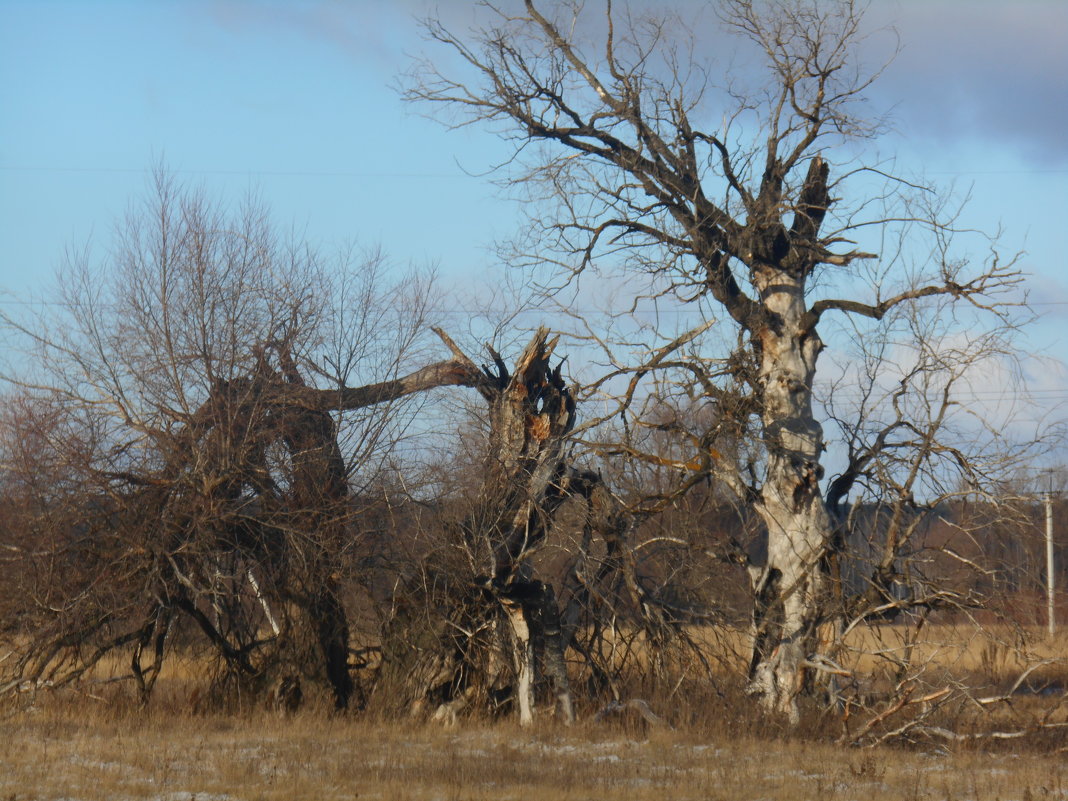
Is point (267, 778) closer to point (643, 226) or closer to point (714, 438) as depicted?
point (714, 438)

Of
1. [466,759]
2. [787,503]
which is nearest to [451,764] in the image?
[466,759]

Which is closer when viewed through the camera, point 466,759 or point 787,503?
point 466,759

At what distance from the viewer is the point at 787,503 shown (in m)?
13.6

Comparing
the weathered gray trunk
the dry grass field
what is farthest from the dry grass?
the weathered gray trunk

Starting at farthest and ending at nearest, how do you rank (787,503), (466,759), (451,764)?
(787,503)
(466,759)
(451,764)

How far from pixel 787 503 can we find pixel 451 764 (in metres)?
5.83

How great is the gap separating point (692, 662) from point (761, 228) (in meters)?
5.65

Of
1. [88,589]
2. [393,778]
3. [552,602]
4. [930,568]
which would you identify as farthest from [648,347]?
[88,589]

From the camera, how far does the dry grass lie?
336 inches

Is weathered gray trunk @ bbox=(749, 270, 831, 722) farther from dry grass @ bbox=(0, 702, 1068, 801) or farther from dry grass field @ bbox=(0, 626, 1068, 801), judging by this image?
dry grass @ bbox=(0, 702, 1068, 801)

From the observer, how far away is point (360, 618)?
14.5m

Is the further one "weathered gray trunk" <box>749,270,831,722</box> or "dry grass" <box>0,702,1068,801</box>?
"weathered gray trunk" <box>749,270,831,722</box>

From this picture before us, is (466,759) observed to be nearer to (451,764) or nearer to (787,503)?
(451,764)

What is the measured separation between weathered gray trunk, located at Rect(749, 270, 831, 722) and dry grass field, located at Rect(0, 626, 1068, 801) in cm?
105
